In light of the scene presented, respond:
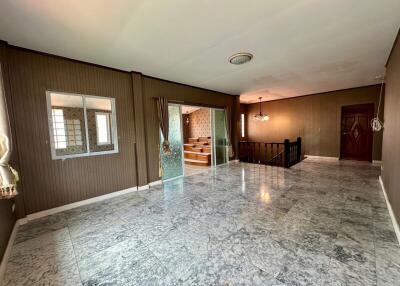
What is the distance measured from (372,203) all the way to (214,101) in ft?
14.8

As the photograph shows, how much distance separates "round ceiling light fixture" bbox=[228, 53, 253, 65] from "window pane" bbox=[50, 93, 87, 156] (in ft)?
9.48

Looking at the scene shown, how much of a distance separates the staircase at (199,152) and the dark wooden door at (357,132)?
493 cm

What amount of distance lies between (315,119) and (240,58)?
5301mm

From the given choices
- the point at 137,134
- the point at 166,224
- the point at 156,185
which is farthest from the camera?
the point at 156,185

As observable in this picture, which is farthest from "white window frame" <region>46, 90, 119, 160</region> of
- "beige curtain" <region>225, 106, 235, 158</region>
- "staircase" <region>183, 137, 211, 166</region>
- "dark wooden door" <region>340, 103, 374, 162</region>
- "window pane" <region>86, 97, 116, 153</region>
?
"dark wooden door" <region>340, 103, 374, 162</region>

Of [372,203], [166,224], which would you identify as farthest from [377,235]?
[166,224]

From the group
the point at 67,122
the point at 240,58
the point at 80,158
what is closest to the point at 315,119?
the point at 240,58

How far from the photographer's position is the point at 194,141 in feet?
25.9

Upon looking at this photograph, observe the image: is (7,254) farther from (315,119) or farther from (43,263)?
(315,119)

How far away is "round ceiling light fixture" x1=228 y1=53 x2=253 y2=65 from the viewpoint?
3031 mm

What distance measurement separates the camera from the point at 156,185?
4262 mm

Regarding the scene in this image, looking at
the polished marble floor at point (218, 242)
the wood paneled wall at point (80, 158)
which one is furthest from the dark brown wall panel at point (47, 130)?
the polished marble floor at point (218, 242)

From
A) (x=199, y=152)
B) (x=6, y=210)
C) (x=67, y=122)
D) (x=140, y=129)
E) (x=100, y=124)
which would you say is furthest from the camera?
(x=199, y=152)

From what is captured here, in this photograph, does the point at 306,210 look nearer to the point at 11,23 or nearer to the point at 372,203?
the point at 372,203
